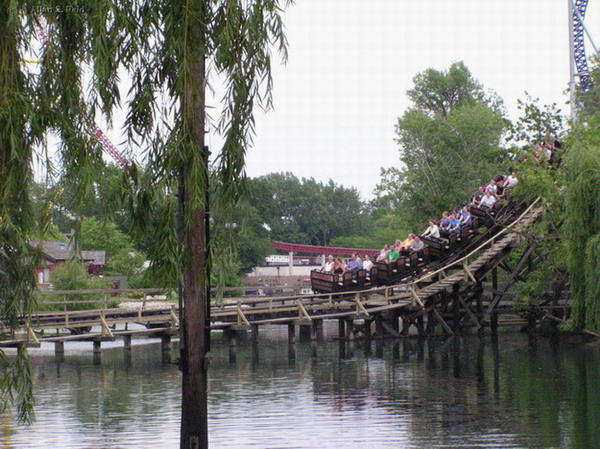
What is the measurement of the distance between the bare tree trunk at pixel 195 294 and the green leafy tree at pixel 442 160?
41.5 m

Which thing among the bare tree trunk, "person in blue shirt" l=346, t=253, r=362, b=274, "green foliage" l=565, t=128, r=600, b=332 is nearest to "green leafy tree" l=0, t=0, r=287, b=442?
the bare tree trunk

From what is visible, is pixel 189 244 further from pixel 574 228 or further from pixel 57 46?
pixel 574 228

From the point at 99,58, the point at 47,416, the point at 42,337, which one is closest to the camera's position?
the point at 99,58

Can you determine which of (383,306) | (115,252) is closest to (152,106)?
(383,306)

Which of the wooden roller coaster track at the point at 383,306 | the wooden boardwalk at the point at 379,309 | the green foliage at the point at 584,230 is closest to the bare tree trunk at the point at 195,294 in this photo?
the green foliage at the point at 584,230

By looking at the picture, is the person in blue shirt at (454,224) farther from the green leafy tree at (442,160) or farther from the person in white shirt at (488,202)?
the green leafy tree at (442,160)

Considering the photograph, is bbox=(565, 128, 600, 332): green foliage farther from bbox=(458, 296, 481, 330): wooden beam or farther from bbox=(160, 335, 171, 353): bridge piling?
bbox=(160, 335, 171, 353): bridge piling

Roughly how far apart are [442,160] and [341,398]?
3328cm

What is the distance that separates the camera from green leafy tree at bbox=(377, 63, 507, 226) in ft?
171

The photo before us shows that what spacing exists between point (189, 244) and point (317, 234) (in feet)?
344

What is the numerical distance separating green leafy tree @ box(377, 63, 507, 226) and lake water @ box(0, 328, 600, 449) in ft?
63.7

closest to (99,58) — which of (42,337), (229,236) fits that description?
(229,236)

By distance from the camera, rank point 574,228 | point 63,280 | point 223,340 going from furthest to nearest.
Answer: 1. point 63,280
2. point 223,340
3. point 574,228

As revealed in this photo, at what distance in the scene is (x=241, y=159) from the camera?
1076cm
